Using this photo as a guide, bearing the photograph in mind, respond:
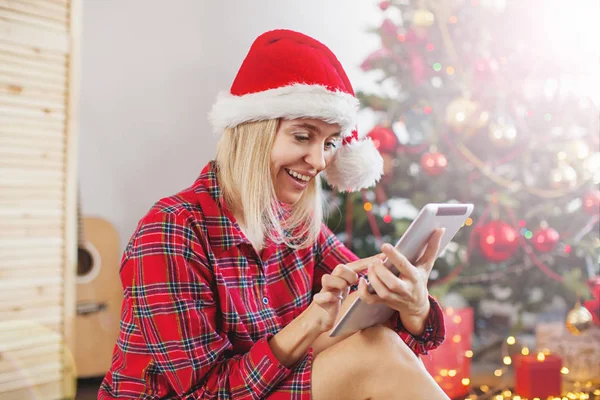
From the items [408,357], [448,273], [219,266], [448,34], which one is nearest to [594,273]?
[448,273]

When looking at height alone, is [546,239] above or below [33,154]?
below

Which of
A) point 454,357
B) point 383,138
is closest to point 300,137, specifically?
point 383,138

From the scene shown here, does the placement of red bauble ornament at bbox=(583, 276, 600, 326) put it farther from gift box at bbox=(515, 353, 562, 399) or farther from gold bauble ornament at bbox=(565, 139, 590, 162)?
gold bauble ornament at bbox=(565, 139, 590, 162)

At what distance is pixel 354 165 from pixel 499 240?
974 mm

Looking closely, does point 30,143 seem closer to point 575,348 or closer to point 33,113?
point 33,113

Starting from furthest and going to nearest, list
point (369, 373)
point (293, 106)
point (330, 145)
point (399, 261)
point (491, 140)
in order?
1. point (491, 140)
2. point (330, 145)
3. point (293, 106)
4. point (369, 373)
5. point (399, 261)

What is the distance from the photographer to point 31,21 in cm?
178

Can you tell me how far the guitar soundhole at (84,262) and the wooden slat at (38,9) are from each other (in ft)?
2.54

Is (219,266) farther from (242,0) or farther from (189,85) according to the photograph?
(242,0)

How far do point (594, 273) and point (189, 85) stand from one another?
1.73 metres

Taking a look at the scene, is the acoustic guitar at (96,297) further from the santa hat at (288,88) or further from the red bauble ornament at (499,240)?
the red bauble ornament at (499,240)

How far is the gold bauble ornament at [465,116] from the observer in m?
2.11

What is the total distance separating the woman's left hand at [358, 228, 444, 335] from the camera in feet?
2.89

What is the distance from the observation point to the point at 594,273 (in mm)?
2277
